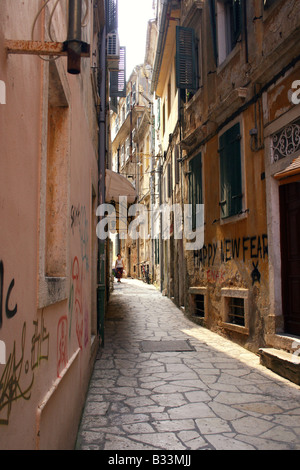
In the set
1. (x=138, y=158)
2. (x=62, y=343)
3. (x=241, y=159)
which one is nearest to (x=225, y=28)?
(x=241, y=159)

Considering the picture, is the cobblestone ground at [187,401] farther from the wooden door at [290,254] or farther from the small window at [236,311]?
the wooden door at [290,254]

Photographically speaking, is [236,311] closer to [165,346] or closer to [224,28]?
[165,346]

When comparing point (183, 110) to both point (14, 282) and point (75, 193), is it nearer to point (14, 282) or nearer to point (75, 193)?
point (75, 193)

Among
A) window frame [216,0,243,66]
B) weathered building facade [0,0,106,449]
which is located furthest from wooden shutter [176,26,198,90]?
weathered building facade [0,0,106,449]

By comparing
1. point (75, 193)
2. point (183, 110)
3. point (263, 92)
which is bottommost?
point (75, 193)

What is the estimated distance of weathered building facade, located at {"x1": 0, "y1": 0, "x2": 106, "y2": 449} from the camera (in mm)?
1689

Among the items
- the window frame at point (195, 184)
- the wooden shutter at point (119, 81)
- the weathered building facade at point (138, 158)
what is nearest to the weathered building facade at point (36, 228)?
the window frame at point (195, 184)

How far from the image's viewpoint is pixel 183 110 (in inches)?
469

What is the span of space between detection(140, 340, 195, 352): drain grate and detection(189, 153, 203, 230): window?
364 cm

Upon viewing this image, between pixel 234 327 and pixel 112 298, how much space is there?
26.0ft

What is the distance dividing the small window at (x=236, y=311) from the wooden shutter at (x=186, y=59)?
5658 mm

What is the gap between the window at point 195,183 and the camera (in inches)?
401

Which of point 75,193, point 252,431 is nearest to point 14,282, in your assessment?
point 75,193

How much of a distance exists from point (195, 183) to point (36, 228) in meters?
8.58
